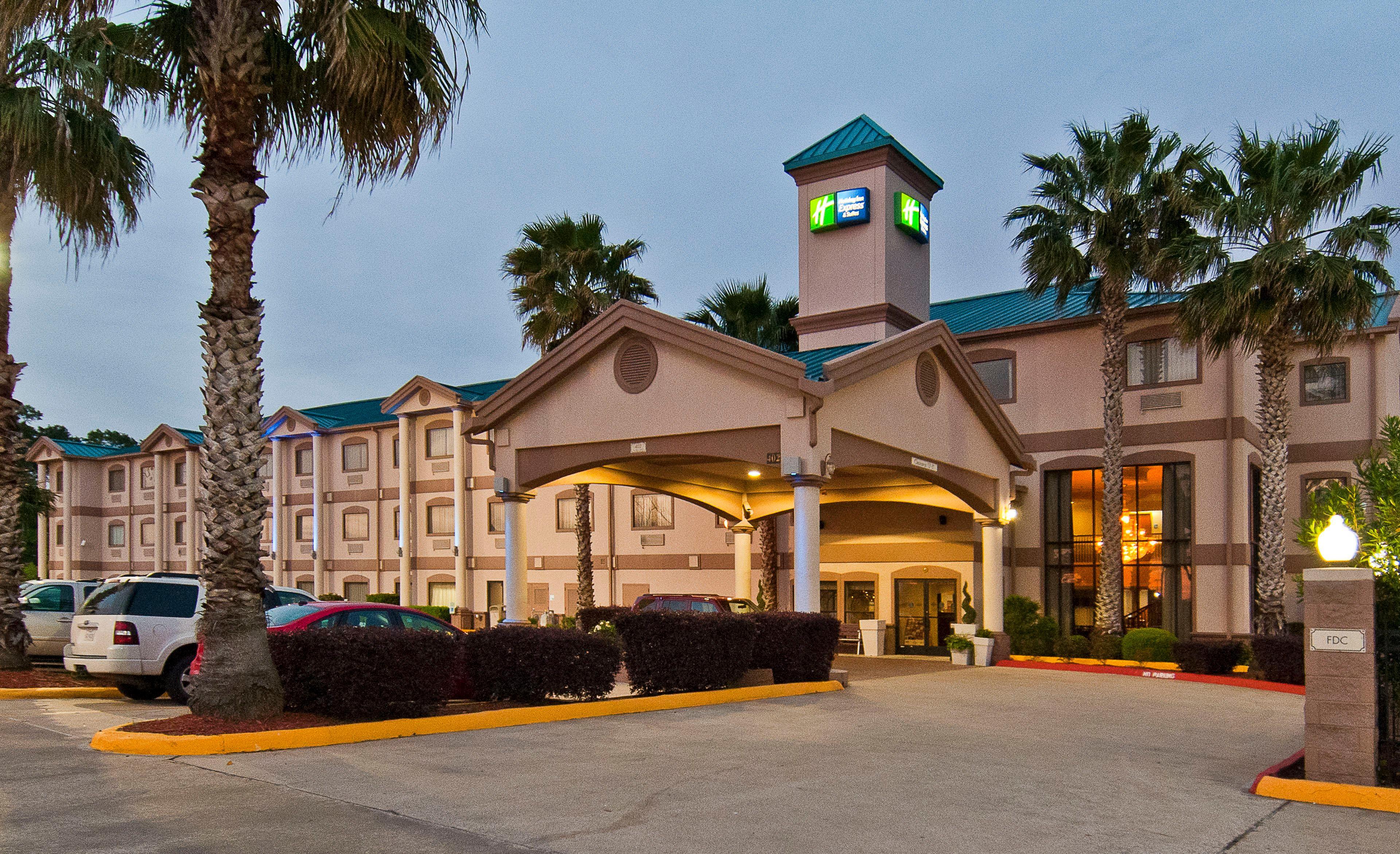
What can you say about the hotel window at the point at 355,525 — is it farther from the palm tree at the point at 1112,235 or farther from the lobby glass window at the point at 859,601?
the palm tree at the point at 1112,235

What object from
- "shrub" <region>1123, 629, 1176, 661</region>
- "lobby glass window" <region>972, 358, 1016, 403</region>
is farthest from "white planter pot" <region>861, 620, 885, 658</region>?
"lobby glass window" <region>972, 358, 1016, 403</region>

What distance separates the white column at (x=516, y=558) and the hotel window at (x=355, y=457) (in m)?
18.5

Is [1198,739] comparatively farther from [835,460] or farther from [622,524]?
[622,524]

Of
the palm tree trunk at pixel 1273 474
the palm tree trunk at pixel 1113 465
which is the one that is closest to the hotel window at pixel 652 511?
the palm tree trunk at pixel 1113 465

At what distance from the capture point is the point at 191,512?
4338cm

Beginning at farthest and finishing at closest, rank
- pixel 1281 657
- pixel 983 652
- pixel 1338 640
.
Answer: pixel 983 652
pixel 1281 657
pixel 1338 640

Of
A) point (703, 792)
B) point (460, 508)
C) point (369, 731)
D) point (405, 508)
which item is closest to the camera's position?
point (703, 792)

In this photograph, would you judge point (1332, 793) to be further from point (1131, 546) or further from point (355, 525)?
point (355, 525)

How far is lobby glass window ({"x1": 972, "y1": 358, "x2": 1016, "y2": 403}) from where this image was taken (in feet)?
92.8

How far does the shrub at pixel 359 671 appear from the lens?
37.5 ft

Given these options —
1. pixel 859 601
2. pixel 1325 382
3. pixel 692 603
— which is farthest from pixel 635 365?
pixel 1325 382

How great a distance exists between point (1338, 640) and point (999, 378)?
755 inches

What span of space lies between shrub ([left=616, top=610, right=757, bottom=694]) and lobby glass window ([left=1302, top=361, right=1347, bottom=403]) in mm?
17480

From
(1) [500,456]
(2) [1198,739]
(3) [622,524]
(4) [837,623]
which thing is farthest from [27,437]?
(2) [1198,739]
